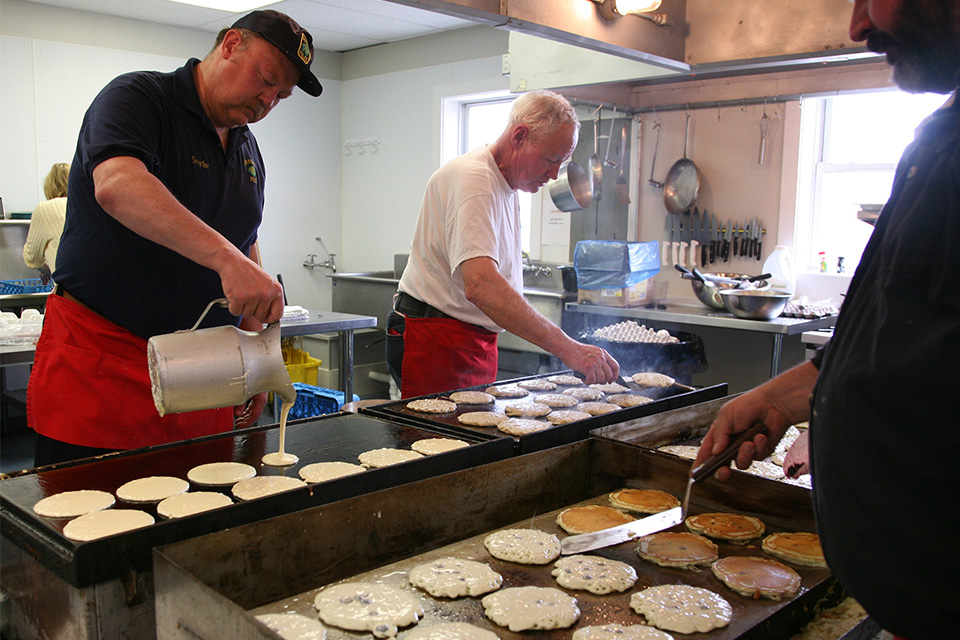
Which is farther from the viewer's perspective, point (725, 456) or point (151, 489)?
point (151, 489)

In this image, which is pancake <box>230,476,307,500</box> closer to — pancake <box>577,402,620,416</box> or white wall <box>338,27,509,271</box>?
pancake <box>577,402,620,416</box>

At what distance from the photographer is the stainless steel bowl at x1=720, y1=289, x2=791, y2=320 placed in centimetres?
418

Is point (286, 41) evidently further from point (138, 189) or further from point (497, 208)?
point (497, 208)

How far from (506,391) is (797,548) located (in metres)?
1.29

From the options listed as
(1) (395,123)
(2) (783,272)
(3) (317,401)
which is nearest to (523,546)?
(3) (317,401)

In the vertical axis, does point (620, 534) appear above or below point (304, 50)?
below

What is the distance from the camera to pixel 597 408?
2652 mm

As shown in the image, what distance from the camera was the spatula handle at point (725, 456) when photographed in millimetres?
1475

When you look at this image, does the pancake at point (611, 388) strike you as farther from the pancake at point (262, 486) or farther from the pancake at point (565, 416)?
the pancake at point (262, 486)

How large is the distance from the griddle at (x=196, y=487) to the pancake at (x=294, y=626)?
0.66ft

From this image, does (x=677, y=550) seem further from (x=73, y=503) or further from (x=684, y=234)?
(x=684, y=234)

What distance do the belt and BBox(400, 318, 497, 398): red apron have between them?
0.02 metres

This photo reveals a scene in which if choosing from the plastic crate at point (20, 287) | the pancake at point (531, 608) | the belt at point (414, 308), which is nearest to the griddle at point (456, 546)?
the pancake at point (531, 608)

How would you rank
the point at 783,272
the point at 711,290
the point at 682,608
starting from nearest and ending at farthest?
the point at 682,608 → the point at 711,290 → the point at 783,272
